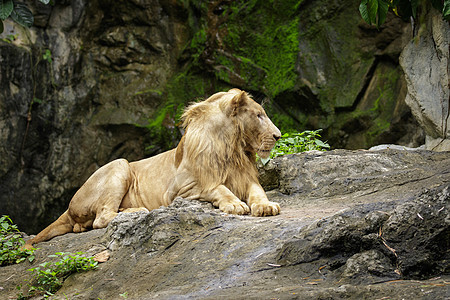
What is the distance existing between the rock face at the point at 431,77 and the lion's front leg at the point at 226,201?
2862 millimetres

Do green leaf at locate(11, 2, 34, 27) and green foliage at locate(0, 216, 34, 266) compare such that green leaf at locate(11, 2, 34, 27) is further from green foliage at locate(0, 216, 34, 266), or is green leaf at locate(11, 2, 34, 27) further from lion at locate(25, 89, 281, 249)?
green foliage at locate(0, 216, 34, 266)

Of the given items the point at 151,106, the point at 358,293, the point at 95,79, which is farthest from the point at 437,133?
the point at 95,79

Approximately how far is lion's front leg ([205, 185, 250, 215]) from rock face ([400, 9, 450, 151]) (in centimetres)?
286

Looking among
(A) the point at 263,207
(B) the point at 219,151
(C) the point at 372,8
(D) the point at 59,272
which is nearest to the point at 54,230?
(D) the point at 59,272

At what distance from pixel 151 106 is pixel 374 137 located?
15.2 feet

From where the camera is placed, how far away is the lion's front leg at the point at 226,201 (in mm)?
4668

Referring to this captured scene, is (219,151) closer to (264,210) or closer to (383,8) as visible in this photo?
(264,210)

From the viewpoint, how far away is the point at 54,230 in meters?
5.77

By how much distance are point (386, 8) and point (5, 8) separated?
3.87 m

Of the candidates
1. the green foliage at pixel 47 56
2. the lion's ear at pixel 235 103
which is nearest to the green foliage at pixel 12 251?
the lion's ear at pixel 235 103

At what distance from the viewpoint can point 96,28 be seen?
11.6 m

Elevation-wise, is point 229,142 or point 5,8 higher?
point 5,8

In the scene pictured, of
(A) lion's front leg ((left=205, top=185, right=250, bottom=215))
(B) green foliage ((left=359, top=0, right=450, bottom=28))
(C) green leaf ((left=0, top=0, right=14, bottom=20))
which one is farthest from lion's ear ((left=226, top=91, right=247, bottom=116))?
(C) green leaf ((left=0, top=0, right=14, bottom=20))

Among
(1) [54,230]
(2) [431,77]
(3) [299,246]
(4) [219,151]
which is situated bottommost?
(1) [54,230]
